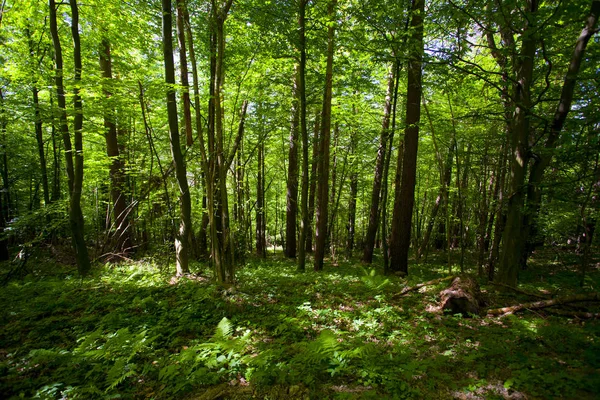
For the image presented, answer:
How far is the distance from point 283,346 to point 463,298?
10.4 feet

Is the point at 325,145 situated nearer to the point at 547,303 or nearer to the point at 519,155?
the point at 519,155

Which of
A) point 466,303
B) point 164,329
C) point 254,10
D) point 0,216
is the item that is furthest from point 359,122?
point 0,216

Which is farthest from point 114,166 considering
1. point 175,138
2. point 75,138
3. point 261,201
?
point 261,201

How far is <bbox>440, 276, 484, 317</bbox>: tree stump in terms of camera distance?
179 inches

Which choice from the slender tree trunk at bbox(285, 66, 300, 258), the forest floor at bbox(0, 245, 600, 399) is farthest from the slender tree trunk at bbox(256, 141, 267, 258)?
the forest floor at bbox(0, 245, 600, 399)

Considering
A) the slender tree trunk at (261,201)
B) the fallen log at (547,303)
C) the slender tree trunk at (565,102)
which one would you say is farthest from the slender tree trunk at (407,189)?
the slender tree trunk at (261,201)

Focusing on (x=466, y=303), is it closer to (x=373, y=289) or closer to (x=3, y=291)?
(x=373, y=289)

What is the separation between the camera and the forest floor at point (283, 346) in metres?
2.79

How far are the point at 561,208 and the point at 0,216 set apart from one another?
1711cm

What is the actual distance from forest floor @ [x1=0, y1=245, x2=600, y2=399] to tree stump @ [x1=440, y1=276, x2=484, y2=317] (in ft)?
0.68

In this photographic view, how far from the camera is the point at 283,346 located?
11.9 feet

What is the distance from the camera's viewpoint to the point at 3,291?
20.0ft

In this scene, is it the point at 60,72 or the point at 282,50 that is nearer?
the point at 60,72

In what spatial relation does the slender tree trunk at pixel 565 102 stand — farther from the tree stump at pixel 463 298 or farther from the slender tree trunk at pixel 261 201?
the slender tree trunk at pixel 261 201
